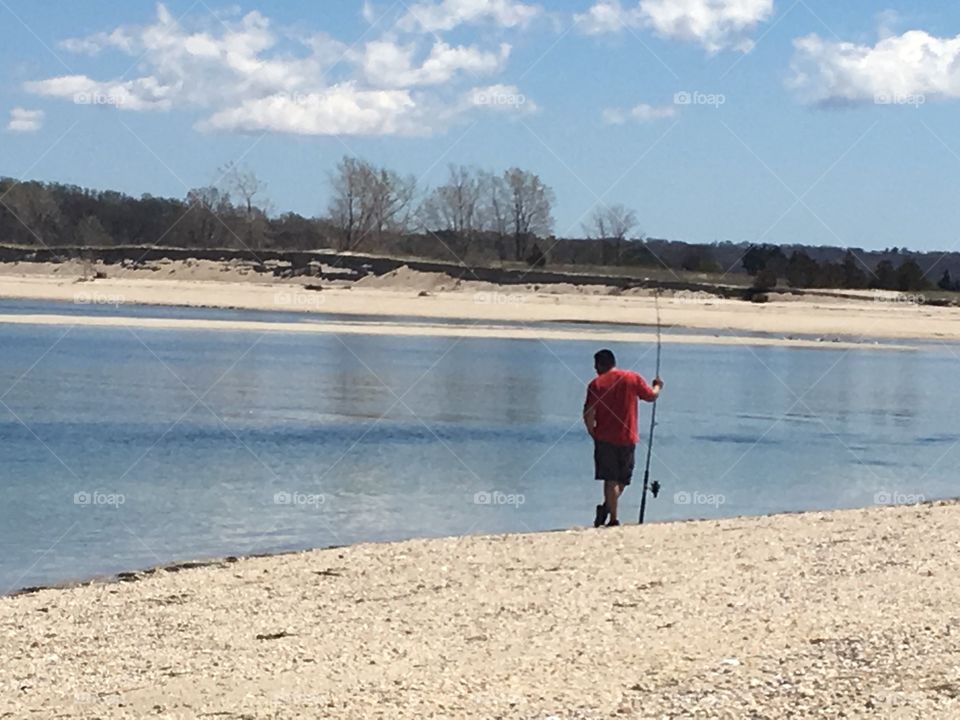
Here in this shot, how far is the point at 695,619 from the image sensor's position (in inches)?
334

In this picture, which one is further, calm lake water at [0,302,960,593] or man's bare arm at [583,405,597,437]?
calm lake water at [0,302,960,593]

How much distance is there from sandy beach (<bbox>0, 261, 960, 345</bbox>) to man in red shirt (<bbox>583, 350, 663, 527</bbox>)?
3601 centimetres

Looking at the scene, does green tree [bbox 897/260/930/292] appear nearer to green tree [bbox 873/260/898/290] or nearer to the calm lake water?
green tree [bbox 873/260/898/290]

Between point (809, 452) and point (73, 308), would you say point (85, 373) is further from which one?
point (73, 308)

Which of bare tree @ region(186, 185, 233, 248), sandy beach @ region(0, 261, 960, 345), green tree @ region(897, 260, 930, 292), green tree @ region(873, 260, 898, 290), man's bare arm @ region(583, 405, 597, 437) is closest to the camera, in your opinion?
man's bare arm @ region(583, 405, 597, 437)

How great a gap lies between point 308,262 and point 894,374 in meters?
45.1

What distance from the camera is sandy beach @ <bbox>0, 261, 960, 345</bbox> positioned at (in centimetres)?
5578

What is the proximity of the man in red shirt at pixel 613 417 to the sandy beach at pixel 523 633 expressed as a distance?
1.43m

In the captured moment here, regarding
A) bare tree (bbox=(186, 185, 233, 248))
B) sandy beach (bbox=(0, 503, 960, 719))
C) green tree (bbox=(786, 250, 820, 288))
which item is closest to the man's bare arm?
sandy beach (bbox=(0, 503, 960, 719))

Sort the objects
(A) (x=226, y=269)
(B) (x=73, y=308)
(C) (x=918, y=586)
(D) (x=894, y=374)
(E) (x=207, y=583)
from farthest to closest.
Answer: (A) (x=226, y=269)
(B) (x=73, y=308)
(D) (x=894, y=374)
(E) (x=207, y=583)
(C) (x=918, y=586)

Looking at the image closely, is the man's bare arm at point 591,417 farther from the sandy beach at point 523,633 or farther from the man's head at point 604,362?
the sandy beach at point 523,633

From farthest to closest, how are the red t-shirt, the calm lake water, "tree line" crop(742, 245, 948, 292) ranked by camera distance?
1. "tree line" crop(742, 245, 948, 292)
2. the calm lake water
3. the red t-shirt

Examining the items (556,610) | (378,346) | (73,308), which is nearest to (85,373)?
(378,346)

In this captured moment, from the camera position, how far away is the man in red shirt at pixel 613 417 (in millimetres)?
13234
